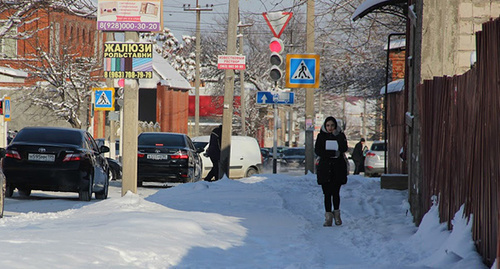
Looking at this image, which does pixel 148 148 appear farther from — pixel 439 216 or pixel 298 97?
pixel 298 97

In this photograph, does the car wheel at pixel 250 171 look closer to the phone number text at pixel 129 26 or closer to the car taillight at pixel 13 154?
the car taillight at pixel 13 154

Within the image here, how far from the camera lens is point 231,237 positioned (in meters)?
10.0

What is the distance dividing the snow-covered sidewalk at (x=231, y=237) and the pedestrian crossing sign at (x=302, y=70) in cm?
714

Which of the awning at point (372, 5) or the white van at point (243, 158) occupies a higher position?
the awning at point (372, 5)

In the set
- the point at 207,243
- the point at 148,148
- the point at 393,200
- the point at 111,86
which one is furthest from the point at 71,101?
the point at 207,243

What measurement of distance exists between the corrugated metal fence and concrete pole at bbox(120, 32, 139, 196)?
558 cm

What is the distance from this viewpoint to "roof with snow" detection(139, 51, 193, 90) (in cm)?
6919

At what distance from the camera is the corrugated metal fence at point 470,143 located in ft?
22.7

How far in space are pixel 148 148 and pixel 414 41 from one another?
11.9 metres

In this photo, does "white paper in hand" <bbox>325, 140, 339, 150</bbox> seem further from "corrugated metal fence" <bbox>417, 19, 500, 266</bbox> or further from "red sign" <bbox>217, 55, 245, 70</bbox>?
"red sign" <bbox>217, 55, 245, 70</bbox>

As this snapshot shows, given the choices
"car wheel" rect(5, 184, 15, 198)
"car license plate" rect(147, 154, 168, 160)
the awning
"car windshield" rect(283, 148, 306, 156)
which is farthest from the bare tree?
the awning

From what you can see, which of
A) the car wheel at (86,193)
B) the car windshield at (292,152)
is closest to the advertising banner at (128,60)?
the car wheel at (86,193)

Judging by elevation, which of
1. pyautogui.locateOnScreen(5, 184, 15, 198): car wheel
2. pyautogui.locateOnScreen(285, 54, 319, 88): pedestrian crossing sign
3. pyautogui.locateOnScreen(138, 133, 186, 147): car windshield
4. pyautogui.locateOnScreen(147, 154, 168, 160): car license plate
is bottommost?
pyautogui.locateOnScreen(5, 184, 15, 198): car wheel

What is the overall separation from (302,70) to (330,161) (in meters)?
9.90
